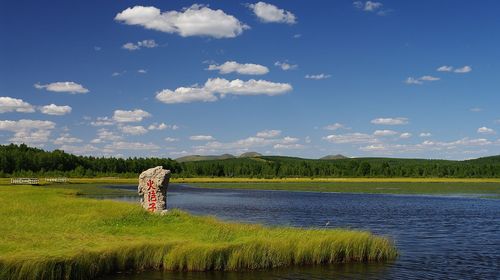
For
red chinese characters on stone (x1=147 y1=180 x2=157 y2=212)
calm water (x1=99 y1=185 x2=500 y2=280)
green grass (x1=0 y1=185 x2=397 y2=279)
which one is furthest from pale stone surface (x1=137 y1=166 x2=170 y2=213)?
calm water (x1=99 y1=185 x2=500 y2=280)

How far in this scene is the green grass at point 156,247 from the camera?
23250 millimetres

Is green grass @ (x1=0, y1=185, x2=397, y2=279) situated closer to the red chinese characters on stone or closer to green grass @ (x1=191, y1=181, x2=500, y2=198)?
the red chinese characters on stone

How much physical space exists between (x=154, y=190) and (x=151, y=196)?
0.52m

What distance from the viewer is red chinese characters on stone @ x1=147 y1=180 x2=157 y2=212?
4156 cm

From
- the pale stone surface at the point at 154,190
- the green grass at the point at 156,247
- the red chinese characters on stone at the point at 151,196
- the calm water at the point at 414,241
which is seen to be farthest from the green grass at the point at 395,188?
the green grass at the point at 156,247

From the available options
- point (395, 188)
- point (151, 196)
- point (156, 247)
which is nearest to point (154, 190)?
point (151, 196)

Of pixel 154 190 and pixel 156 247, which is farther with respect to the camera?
pixel 154 190

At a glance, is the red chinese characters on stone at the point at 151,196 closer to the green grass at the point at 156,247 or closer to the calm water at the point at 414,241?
the green grass at the point at 156,247

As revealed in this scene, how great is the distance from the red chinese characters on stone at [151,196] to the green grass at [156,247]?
4117 mm

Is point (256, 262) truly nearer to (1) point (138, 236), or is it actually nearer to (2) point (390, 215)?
(1) point (138, 236)

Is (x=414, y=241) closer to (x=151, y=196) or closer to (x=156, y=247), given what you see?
(x=151, y=196)

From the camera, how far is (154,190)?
4200cm

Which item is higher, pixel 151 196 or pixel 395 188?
pixel 151 196

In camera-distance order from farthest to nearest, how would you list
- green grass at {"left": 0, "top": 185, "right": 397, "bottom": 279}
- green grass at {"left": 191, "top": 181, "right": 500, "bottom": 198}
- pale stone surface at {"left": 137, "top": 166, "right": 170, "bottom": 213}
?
green grass at {"left": 191, "top": 181, "right": 500, "bottom": 198}
pale stone surface at {"left": 137, "top": 166, "right": 170, "bottom": 213}
green grass at {"left": 0, "top": 185, "right": 397, "bottom": 279}
